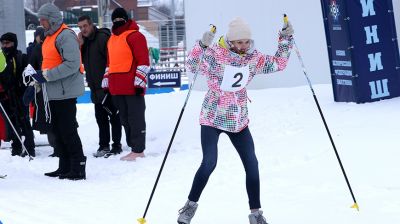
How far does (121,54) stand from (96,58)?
673 millimetres

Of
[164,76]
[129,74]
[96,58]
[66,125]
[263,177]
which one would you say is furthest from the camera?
[164,76]

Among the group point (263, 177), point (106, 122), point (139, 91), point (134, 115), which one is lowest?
point (263, 177)

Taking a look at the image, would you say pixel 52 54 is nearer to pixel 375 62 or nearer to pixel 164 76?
pixel 375 62

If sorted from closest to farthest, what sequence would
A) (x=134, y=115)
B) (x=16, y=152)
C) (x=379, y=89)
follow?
(x=134, y=115), (x=16, y=152), (x=379, y=89)

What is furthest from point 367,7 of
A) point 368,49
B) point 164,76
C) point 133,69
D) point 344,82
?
point 164,76

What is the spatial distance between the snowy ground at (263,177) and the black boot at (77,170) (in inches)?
4.8

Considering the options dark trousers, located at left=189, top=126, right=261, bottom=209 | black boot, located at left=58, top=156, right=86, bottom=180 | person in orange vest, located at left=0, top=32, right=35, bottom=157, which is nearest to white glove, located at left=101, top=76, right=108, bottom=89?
person in orange vest, located at left=0, top=32, right=35, bottom=157

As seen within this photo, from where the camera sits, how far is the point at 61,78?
7117 mm

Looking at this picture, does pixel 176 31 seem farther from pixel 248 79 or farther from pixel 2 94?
pixel 248 79

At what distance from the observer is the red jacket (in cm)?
838

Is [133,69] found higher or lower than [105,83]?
higher

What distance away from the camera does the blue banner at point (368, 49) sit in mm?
9852

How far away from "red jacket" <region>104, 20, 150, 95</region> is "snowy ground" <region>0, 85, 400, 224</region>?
0.84 metres

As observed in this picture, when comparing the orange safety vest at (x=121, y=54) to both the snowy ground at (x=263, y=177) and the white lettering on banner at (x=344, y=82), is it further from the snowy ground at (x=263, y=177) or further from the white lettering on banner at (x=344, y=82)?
the white lettering on banner at (x=344, y=82)
